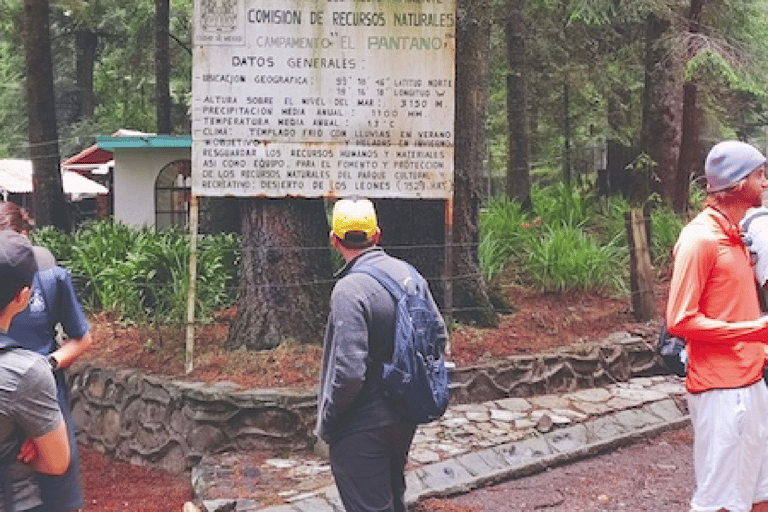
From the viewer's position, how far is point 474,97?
31.7 feet

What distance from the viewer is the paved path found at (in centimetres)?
651

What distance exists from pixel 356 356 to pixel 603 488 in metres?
3.36

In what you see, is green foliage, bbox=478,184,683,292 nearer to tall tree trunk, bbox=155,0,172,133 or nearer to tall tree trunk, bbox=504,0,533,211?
tall tree trunk, bbox=504,0,533,211

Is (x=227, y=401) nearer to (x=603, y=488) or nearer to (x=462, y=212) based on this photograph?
(x=603, y=488)

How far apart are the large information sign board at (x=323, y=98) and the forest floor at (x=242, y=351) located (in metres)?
1.41

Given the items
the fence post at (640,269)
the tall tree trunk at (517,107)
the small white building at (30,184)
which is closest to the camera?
the fence post at (640,269)

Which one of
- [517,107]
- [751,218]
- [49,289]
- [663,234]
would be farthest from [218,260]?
[517,107]

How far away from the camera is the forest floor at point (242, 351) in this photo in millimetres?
7570

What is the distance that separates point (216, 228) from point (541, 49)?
20.3 feet

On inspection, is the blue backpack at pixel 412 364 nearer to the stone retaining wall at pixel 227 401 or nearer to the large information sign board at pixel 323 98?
the stone retaining wall at pixel 227 401

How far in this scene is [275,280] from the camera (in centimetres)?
859

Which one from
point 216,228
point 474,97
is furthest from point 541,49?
point 474,97

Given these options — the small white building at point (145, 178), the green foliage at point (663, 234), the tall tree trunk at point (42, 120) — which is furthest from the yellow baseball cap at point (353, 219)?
the small white building at point (145, 178)

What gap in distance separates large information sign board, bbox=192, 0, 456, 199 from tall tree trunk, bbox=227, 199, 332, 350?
17.4 inches
